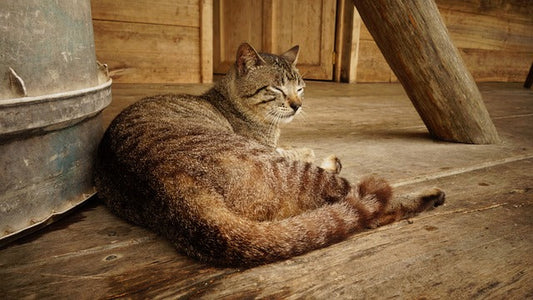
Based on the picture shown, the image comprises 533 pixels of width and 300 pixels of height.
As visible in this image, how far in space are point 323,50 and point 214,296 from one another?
16.7 feet

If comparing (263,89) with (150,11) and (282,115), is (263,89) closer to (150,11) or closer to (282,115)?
(282,115)

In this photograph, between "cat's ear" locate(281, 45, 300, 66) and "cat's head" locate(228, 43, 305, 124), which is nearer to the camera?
"cat's head" locate(228, 43, 305, 124)

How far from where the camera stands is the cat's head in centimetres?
200

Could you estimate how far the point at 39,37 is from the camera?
1.01m

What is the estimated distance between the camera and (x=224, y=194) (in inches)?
39.9

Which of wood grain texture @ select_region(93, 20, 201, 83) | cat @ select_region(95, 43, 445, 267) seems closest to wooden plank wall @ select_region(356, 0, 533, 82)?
wood grain texture @ select_region(93, 20, 201, 83)

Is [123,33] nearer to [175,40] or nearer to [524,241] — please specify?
[175,40]

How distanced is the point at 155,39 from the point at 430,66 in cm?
335

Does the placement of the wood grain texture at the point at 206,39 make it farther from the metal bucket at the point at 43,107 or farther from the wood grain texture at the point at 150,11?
the metal bucket at the point at 43,107

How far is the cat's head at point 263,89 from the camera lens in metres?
2.00

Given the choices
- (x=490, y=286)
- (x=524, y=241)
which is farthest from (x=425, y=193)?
(x=490, y=286)

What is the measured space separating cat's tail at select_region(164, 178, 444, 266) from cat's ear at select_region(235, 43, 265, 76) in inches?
46.0

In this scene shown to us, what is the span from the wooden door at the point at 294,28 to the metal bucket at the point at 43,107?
4594 mm

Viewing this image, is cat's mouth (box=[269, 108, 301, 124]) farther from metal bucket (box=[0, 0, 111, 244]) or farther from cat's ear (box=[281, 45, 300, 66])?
metal bucket (box=[0, 0, 111, 244])
